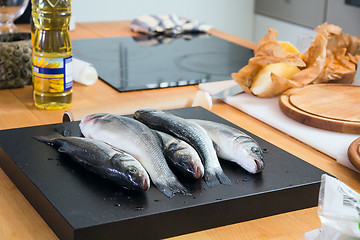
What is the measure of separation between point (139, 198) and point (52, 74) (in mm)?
536

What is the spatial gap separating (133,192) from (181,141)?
14 centimetres

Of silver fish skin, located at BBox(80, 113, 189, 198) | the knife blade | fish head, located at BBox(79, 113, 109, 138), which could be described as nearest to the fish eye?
silver fish skin, located at BBox(80, 113, 189, 198)

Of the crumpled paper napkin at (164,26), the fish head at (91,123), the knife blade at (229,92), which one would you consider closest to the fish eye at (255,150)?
the fish head at (91,123)

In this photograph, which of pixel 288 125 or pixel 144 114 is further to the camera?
pixel 288 125

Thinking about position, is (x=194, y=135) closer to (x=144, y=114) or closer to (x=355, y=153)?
(x=144, y=114)

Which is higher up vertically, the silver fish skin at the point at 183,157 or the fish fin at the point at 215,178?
the silver fish skin at the point at 183,157

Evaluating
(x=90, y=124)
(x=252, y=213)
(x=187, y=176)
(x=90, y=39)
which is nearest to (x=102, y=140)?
(x=90, y=124)

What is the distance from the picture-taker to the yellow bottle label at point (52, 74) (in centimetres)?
119

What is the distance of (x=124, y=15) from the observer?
3463 mm

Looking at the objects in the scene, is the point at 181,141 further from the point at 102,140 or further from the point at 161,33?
the point at 161,33

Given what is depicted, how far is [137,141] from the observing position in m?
0.86

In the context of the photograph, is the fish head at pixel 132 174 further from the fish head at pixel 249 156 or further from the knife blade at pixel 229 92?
the knife blade at pixel 229 92

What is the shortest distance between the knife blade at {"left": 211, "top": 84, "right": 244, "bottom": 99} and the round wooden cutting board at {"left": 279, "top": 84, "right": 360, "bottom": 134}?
5.2 inches

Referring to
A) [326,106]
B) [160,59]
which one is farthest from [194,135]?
[160,59]
